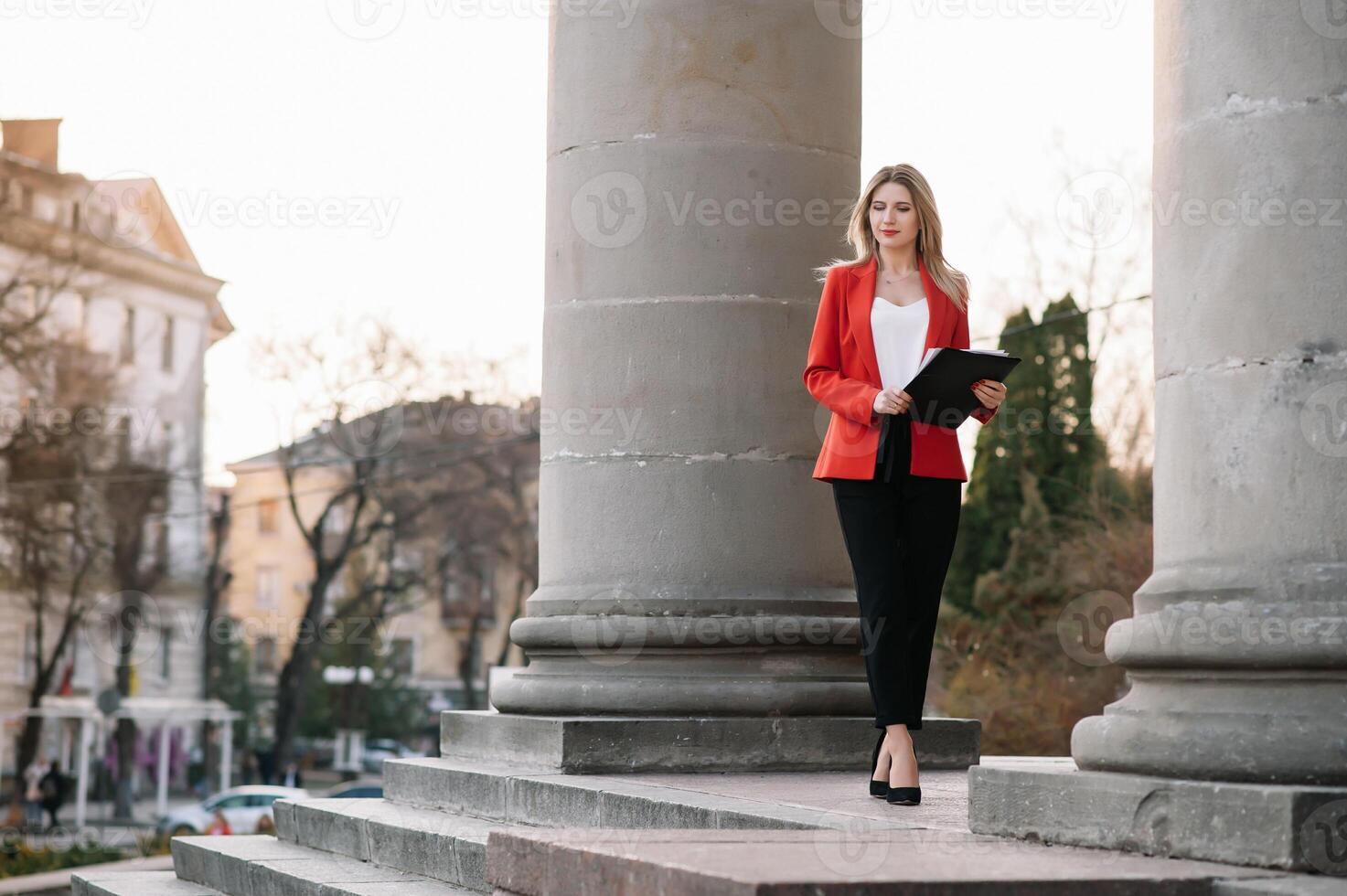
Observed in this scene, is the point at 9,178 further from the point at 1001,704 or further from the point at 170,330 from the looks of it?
the point at 1001,704

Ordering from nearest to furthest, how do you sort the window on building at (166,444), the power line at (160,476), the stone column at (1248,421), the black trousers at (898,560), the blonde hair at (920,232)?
the stone column at (1248,421)
the black trousers at (898,560)
the blonde hair at (920,232)
the power line at (160,476)
the window on building at (166,444)

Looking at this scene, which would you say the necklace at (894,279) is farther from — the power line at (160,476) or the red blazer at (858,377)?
the power line at (160,476)

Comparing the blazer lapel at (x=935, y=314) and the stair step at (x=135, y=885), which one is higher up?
the blazer lapel at (x=935, y=314)

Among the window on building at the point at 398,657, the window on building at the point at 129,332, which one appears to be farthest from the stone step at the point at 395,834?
the window on building at the point at 398,657

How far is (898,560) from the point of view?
20.2 feet

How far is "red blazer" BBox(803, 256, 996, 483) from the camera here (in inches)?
242

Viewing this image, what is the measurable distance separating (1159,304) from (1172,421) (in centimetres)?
33

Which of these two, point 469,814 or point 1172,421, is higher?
point 1172,421

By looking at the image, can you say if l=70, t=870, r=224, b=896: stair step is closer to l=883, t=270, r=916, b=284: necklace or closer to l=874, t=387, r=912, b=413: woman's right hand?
l=874, t=387, r=912, b=413: woman's right hand

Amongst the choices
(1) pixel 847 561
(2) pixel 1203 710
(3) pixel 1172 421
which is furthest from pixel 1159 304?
(1) pixel 847 561

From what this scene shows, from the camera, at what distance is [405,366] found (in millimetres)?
38594

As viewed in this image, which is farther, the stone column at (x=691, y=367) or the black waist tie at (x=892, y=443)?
the stone column at (x=691, y=367)

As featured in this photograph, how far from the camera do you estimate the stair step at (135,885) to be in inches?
316

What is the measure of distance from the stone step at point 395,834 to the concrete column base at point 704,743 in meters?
0.45
